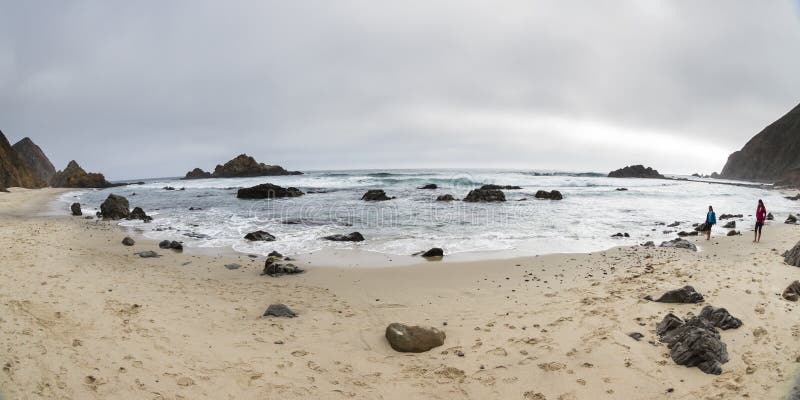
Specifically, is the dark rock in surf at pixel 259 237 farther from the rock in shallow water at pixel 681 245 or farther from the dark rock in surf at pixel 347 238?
the rock in shallow water at pixel 681 245

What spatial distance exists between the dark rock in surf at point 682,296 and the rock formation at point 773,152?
80.8 meters

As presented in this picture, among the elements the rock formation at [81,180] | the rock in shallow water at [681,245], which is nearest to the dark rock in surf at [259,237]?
the rock in shallow water at [681,245]

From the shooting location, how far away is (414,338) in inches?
192

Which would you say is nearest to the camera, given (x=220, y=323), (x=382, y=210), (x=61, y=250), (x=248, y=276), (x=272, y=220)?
(x=220, y=323)

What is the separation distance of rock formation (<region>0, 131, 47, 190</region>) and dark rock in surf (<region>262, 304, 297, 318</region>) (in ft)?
173

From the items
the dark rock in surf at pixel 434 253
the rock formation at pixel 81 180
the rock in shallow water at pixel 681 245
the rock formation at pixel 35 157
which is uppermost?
the rock formation at pixel 35 157

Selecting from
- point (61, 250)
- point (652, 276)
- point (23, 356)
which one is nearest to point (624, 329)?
point (652, 276)

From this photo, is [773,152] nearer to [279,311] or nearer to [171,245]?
[279,311]

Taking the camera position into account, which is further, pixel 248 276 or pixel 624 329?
pixel 248 276

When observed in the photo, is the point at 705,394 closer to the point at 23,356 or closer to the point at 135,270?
the point at 23,356

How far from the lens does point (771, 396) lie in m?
3.51

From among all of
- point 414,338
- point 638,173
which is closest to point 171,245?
point 414,338

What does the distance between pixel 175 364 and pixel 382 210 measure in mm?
17466

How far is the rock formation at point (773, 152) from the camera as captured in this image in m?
67.5
